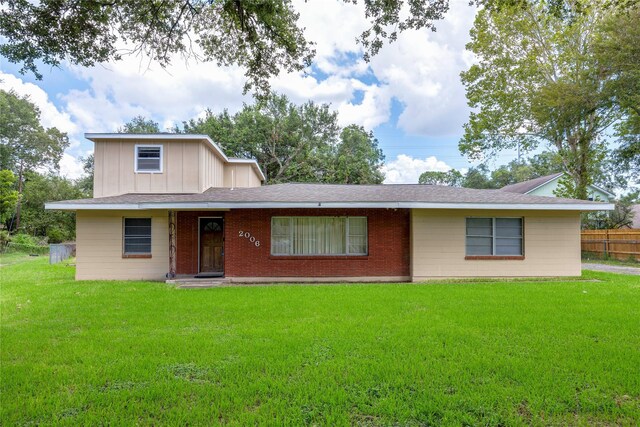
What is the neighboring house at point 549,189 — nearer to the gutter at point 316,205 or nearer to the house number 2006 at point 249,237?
the gutter at point 316,205

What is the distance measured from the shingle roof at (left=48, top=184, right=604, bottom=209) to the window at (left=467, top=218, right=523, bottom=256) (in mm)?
785

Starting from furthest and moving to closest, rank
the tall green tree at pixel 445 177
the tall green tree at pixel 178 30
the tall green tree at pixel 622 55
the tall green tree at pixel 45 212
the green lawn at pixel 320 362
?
the tall green tree at pixel 445 177, the tall green tree at pixel 45 212, the tall green tree at pixel 622 55, the tall green tree at pixel 178 30, the green lawn at pixel 320 362

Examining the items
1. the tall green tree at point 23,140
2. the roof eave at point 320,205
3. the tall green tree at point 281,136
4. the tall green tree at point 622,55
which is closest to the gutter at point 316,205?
the roof eave at point 320,205

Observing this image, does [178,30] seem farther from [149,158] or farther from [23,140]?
[23,140]

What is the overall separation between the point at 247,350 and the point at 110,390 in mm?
1569

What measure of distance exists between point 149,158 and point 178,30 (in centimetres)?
667

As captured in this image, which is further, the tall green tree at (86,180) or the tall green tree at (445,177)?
the tall green tree at (445,177)

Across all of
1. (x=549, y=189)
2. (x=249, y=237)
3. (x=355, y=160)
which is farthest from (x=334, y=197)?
(x=549, y=189)

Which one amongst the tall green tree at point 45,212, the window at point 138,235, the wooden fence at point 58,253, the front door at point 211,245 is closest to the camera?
the window at point 138,235

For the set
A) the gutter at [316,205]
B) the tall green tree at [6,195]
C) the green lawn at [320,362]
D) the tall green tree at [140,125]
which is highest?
the tall green tree at [140,125]

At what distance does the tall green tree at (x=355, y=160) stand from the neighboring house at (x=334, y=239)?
17185mm

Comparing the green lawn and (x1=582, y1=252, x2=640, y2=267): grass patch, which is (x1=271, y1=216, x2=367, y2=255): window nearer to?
the green lawn

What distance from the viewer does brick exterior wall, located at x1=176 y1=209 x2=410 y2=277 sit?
449 inches

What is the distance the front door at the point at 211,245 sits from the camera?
40.3ft
